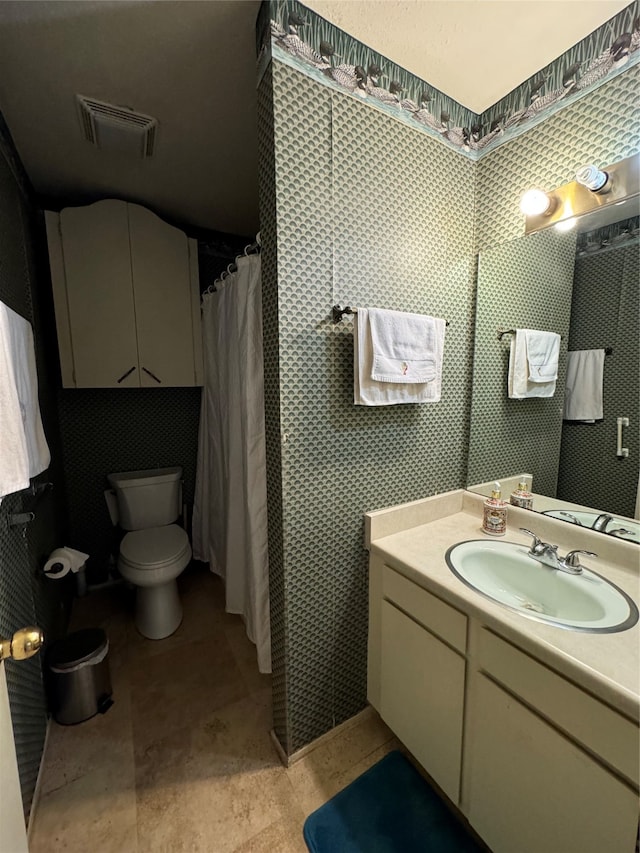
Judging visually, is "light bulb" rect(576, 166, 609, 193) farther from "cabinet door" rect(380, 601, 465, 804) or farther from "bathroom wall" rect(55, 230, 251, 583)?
"bathroom wall" rect(55, 230, 251, 583)

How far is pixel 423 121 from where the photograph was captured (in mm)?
1249

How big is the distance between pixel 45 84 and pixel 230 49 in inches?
26.7

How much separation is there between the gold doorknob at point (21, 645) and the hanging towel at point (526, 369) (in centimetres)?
163

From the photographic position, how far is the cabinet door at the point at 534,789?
0.67m

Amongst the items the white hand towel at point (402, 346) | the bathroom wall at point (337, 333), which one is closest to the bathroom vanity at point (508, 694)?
the bathroom wall at point (337, 333)

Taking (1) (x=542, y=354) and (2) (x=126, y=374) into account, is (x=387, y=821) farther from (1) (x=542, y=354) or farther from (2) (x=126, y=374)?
(2) (x=126, y=374)

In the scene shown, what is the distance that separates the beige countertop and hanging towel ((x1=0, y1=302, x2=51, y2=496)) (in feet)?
3.49

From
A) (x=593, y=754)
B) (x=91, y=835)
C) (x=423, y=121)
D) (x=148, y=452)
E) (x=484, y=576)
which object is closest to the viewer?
(x=593, y=754)

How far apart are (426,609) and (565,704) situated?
376 mm

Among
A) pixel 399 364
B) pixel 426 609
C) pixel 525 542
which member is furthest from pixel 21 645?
pixel 525 542

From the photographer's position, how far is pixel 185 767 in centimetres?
121

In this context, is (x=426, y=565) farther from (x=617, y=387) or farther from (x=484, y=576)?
(x=617, y=387)

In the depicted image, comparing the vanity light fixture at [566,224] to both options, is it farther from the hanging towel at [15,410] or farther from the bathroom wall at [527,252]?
the hanging towel at [15,410]

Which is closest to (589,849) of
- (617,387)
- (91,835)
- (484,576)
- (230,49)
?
(484,576)
